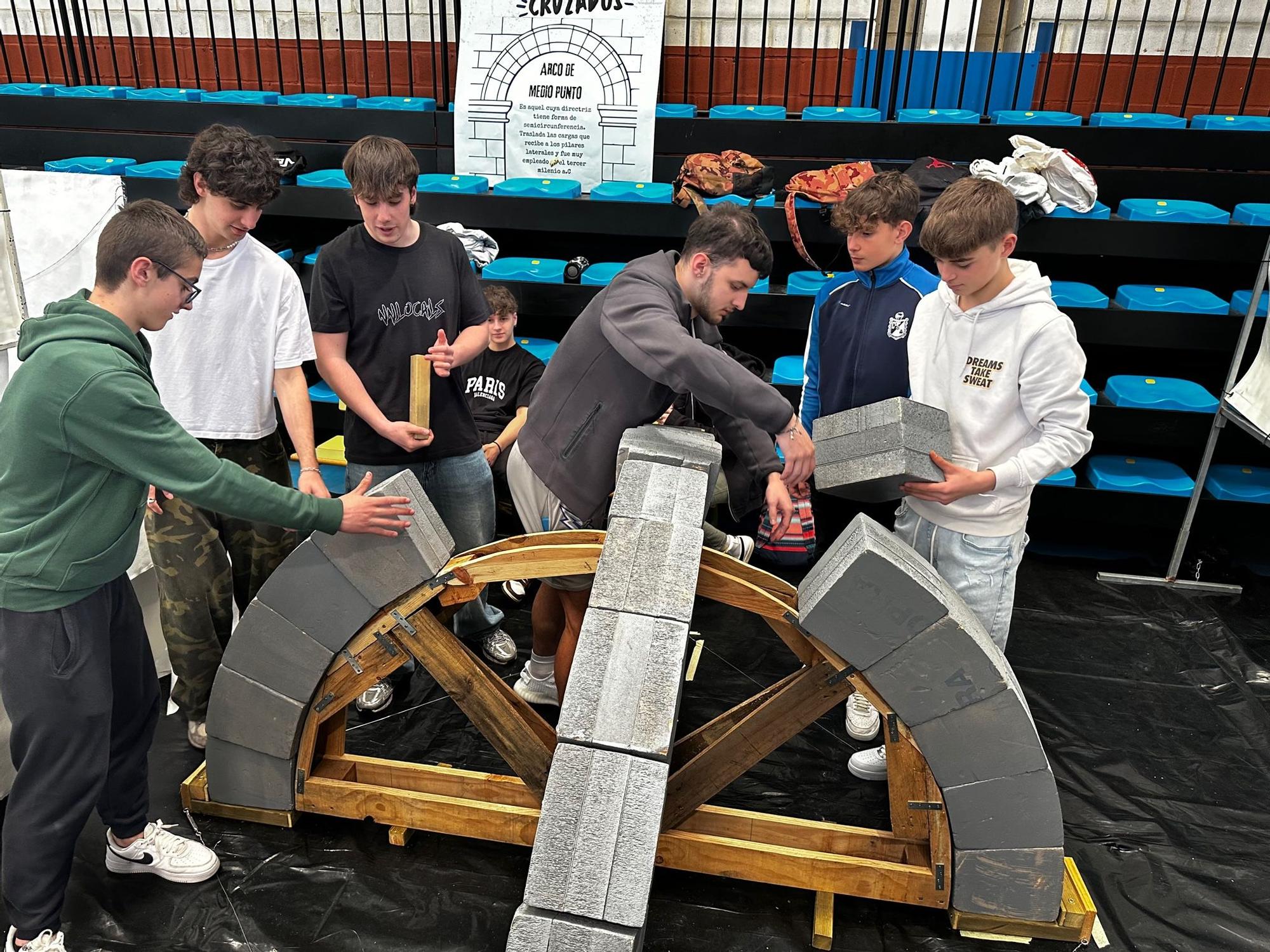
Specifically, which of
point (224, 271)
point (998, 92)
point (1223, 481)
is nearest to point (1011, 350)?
point (224, 271)

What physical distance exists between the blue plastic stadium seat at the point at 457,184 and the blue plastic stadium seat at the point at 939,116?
233cm

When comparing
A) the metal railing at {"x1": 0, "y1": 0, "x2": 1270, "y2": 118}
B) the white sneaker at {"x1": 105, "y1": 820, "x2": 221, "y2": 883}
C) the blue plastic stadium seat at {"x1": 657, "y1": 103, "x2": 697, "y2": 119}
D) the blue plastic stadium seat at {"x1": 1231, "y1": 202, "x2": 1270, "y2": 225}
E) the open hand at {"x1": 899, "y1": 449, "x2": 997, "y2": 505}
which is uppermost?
the metal railing at {"x1": 0, "y1": 0, "x2": 1270, "y2": 118}

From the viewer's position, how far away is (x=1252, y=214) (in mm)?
4312

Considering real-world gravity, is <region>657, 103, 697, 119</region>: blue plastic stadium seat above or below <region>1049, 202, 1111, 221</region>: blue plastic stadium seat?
above

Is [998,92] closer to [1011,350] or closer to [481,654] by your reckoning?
[1011,350]

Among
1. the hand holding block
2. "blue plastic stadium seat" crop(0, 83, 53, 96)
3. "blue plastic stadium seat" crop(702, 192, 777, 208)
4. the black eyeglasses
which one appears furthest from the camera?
"blue plastic stadium seat" crop(0, 83, 53, 96)

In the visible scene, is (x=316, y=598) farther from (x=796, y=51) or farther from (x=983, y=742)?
(x=796, y=51)

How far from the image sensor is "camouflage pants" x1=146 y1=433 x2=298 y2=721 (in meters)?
2.74

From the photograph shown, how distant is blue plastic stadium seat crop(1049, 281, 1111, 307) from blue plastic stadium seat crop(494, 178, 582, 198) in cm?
250

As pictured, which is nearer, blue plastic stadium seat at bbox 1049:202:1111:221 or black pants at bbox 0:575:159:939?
black pants at bbox 0:575:159:939

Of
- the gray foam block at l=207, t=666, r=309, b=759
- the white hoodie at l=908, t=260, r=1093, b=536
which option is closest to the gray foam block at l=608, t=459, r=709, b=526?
the white hoodie at l=908, t=260, r=1093, b=536

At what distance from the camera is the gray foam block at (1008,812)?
2266mm

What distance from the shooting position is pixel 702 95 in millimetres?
6434

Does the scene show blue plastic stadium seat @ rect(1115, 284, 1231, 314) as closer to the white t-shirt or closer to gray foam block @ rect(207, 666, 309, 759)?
the white t-shirt
